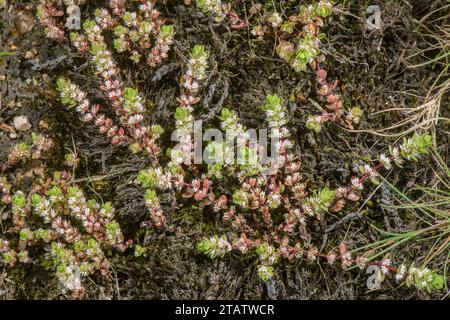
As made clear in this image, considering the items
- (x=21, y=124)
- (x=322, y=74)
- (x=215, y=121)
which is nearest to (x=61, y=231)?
(x=21, y=124)

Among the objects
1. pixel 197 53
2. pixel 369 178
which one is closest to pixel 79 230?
pixel 197 53

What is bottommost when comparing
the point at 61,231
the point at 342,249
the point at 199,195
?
the point at 342,249

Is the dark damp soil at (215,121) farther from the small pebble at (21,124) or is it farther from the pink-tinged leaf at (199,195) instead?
the pink-tinged leaf at (199,195)

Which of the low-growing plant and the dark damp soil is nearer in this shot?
the low-growing plant

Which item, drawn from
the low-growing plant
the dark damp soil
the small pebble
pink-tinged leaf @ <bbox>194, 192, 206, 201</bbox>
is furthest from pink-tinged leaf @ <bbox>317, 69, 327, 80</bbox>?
the small pebble

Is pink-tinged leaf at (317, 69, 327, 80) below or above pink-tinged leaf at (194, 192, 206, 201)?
above

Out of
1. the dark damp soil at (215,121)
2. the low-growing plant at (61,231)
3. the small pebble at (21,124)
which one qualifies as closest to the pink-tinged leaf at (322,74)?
the dark damp soil at (215,121)

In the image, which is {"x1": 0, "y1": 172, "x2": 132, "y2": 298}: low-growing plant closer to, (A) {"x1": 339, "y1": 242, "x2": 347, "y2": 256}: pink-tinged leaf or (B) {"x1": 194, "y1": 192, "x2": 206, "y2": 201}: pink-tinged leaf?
(B) {"x1": 194, "y1": 192, "x2": 206, "y2": 201}: pink-tinged leaf

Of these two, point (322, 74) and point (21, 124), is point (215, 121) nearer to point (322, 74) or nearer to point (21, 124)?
point (322, 74)

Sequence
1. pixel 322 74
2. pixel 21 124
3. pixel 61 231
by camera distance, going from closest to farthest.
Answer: pixel 61 231 < pixel 322 74 < pixel 21 124

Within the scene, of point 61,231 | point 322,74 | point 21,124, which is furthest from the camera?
point 21,124
